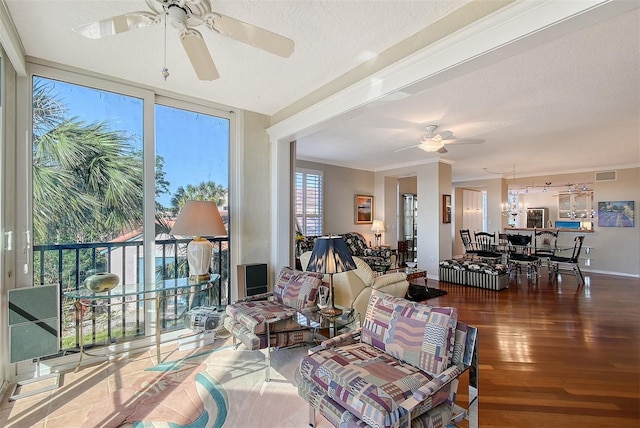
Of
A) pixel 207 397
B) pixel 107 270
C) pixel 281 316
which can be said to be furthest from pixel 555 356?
pixel 107 270

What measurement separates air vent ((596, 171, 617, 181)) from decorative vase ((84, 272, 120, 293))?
10.2 m

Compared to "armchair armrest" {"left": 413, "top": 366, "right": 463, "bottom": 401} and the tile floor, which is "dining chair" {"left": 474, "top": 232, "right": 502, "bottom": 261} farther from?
the tile floor

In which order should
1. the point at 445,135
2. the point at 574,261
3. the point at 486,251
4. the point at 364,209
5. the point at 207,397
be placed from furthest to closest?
the point at 364,209, the point at 486,251, the point at 574,261, the point at 445,135, the point at 207,397

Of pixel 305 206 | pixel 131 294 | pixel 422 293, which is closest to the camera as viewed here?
pixel 131 294

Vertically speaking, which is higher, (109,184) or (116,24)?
(116,24)

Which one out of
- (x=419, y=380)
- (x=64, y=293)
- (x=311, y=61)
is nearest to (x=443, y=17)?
(x=311, y=61)

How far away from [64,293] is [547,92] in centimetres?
522

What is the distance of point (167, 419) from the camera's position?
6.36 ft

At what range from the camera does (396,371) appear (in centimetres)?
165

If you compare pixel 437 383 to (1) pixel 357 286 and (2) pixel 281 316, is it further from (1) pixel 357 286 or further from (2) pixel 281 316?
(1) pixel 357 286

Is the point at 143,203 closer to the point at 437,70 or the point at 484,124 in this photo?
the point at 437,70

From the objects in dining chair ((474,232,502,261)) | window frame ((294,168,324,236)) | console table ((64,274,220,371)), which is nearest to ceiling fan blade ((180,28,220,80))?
console table ((64,274,220,371))

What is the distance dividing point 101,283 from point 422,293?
4.64 meters

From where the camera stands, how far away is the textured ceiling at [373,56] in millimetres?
1905
